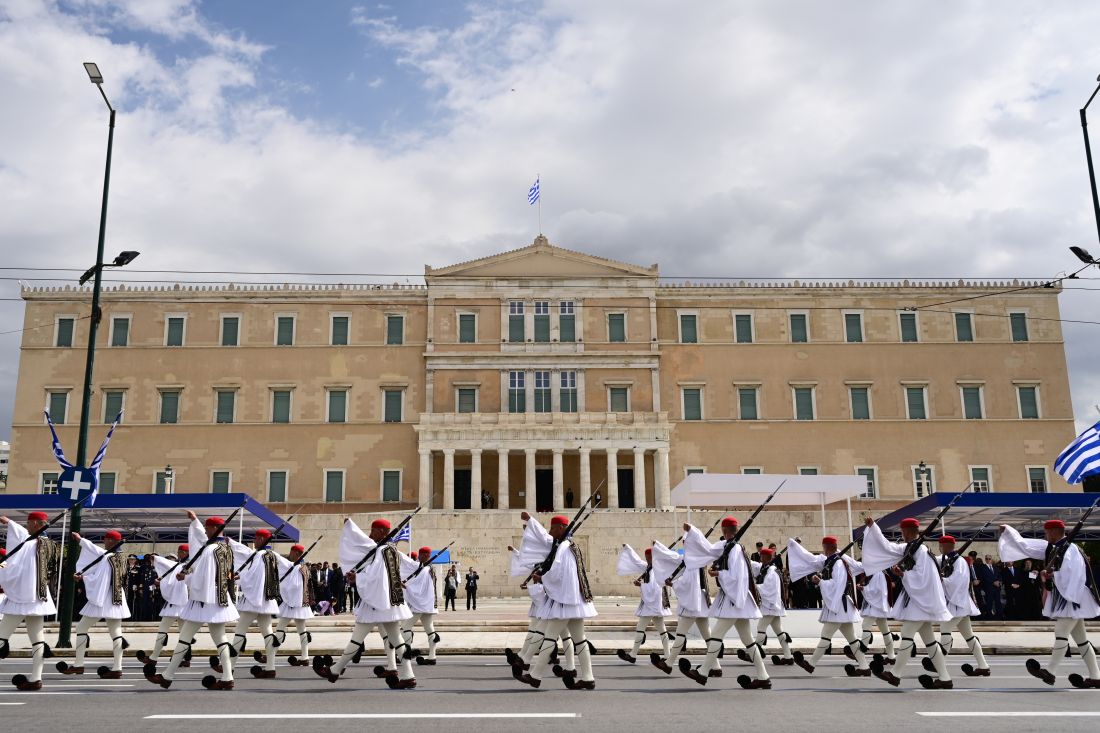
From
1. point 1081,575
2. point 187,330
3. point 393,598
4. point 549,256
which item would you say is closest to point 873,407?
point 549,256

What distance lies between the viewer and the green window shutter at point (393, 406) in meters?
47.9

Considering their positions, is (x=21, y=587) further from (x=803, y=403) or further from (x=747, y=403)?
(x=803, y=403)

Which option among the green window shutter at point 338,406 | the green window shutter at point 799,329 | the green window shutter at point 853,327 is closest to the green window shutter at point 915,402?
the green window shutter at point 853,327

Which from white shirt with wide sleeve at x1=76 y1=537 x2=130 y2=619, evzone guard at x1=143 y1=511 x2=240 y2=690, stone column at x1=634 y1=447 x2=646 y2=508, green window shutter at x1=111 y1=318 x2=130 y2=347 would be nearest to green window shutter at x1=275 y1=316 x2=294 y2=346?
green window shutter at x1=111 y1=318 x2=130 y2=347

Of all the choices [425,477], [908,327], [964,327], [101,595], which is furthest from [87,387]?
[964,327]

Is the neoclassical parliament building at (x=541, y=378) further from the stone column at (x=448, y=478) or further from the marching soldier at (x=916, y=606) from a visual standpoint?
the marching soldier at (x=916, y=606)

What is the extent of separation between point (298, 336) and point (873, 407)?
2953 centimetres

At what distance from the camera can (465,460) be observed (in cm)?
4728

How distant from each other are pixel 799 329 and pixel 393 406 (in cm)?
2127

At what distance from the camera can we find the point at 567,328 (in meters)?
49.0

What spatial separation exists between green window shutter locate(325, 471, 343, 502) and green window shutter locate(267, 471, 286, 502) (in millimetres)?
2066

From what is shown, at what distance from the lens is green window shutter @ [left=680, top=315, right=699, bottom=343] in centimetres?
4934

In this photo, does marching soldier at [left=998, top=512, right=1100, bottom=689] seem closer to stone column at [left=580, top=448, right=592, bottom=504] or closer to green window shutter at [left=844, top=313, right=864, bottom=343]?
stone column at [left=580, top=448, right=592, bottom=504]

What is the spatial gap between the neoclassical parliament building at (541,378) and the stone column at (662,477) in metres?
0.80
